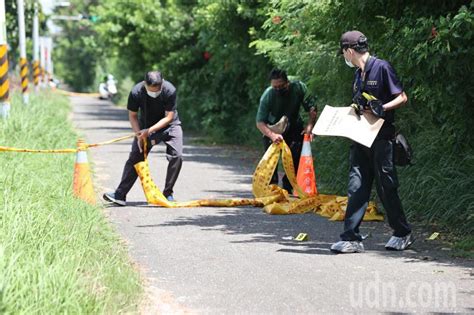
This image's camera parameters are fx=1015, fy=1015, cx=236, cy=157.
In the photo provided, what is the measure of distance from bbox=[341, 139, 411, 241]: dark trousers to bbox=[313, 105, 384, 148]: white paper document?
13 centimetres

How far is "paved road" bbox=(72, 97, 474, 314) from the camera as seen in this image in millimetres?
6652

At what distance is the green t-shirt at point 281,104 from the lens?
40.3ft

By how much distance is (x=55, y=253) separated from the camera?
22.3 feet

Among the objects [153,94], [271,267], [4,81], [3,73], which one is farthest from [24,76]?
[271,267]

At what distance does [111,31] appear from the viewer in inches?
1231

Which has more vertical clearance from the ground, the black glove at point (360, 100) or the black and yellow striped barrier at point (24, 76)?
the black glove at point (360, 100)

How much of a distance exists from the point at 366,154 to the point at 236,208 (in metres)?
3.12

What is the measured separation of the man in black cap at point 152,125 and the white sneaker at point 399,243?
3896 mm

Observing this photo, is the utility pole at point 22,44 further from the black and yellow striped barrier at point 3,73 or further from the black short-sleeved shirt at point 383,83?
the black short-sleeved shirt at point 383,83

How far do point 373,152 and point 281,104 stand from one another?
3.89m

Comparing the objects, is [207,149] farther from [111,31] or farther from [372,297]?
[372,297]

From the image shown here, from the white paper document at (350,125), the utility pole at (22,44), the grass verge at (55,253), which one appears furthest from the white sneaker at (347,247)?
the utility pole at (22,44)

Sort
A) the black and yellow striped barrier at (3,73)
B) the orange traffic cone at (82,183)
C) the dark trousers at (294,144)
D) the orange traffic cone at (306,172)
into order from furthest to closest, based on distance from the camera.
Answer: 1. the black and yellow striped barrier at (3,73)
2. the dark trousers at (294,144)
3. the orange traffic cone at (306,172)
4. the orange traffic cone at (82,183)

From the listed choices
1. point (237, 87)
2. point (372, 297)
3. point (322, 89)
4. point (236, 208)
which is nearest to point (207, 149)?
point (237, 87)
